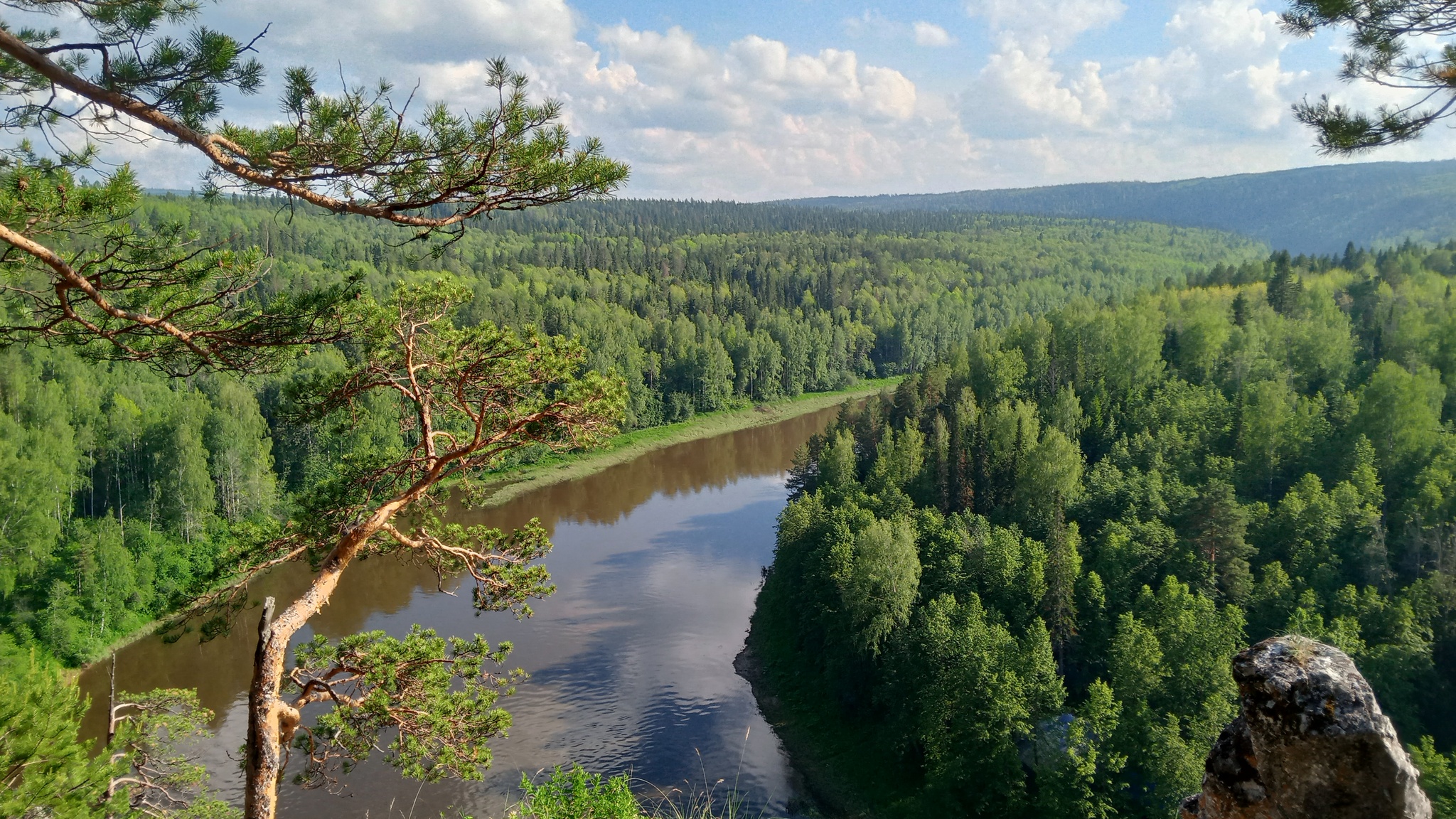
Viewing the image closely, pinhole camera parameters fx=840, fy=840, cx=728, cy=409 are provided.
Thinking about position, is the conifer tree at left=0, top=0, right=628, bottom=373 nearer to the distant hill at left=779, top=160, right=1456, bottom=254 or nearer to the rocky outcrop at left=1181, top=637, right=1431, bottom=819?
the rocky outcrop at left=1181, top=637, right=1431, bottom=819

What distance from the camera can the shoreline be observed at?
39.4 metres

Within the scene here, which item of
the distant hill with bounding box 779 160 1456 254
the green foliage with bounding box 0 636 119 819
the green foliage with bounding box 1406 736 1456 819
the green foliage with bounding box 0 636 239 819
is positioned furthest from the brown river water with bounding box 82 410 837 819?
the distant hill with bounding box 779 160 1456 254

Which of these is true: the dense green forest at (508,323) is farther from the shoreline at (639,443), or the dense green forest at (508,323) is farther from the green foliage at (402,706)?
the green foliage at (402,706)

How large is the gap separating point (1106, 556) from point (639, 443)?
32.3 meters

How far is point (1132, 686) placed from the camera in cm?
1794

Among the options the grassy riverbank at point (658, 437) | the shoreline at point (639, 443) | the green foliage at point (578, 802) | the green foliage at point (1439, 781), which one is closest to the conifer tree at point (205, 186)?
the green foliage at point (578, 802)

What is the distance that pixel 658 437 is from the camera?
176 feet

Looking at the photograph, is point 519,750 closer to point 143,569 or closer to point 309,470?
point 143,569

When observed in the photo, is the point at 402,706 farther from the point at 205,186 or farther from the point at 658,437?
the point at 658,437


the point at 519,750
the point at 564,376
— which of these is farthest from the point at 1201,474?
the point at 564,376

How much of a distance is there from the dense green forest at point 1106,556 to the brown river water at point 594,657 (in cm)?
206

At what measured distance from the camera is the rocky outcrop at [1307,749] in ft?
12.2

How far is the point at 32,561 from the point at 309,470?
1346 cm

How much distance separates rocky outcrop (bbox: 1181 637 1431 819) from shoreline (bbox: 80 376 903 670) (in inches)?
923
